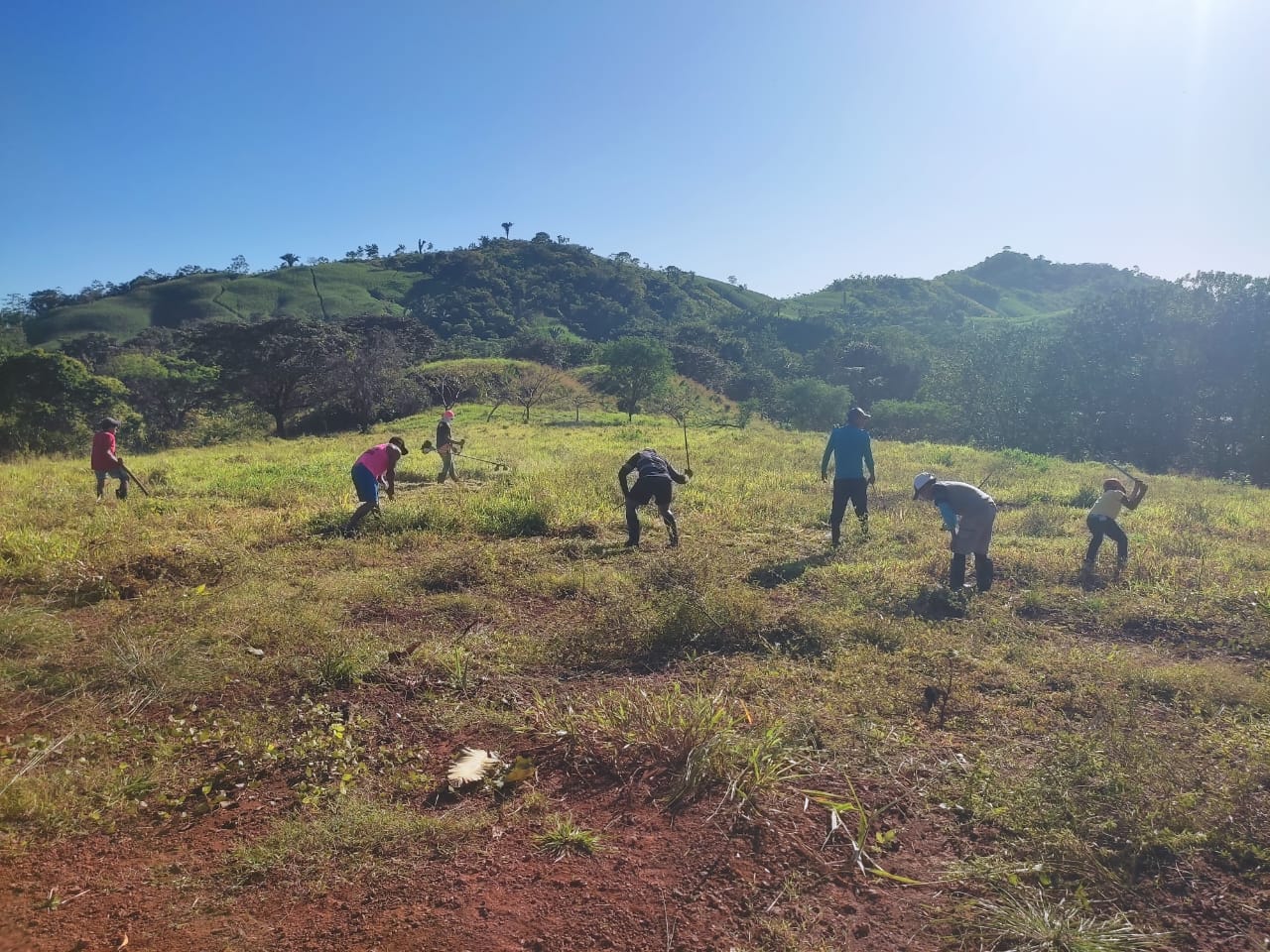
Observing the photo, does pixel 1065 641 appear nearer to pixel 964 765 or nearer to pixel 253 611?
pixel 964 765

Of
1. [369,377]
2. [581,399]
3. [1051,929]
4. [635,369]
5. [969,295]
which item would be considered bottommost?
[1051,929]

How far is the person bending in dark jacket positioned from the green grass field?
363 mm

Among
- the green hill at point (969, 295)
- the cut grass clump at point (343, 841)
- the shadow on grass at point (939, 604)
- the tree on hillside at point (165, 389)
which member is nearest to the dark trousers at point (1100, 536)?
the shadow on grass at point (939, 604)

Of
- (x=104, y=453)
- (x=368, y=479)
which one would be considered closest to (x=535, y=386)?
(x=104, y=453)

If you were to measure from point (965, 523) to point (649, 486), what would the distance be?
3274mm

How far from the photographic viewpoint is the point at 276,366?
27.5m

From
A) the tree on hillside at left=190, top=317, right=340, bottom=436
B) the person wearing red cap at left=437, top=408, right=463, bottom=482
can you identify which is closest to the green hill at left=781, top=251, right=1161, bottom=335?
the tree on hillside at left=190, top=317, right=340, bottom=436

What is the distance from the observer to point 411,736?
381 centimetres

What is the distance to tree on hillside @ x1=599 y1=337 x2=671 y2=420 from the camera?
36500 mm

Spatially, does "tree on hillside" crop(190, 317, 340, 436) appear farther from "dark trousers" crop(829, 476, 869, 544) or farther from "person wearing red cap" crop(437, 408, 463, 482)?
"dark trousers" crop(829, 476, 869, 544)

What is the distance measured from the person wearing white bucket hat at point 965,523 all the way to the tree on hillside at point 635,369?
29869mm

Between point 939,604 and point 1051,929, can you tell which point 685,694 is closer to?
point 1051,929

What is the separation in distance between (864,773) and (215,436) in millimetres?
27880

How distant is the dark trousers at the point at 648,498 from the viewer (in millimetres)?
7801
